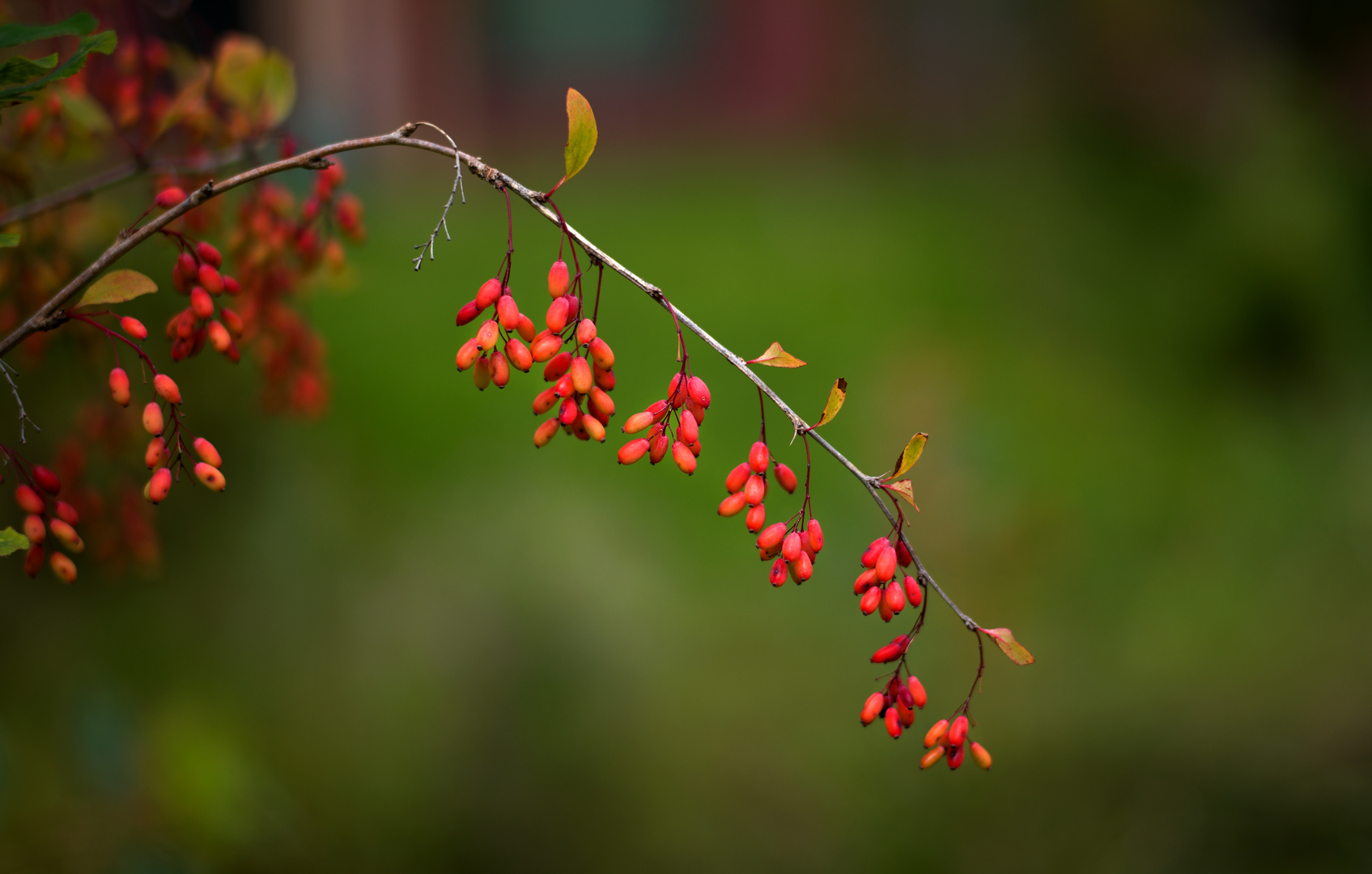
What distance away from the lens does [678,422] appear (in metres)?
1.05

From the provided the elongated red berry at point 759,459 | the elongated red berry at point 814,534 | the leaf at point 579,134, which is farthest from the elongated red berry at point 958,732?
the leaf at point 579,134

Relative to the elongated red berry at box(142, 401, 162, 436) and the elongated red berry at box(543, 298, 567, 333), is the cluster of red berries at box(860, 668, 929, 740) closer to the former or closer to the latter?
the elongated red berry at box(543, 298, 567, 333)

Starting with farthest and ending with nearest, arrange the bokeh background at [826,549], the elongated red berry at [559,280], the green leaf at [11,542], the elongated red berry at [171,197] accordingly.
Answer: the bokeh background at [826,549] < the elongated red berry at [171,197] < the elongated red berry at [559,280] < the green leaf at [11,542]

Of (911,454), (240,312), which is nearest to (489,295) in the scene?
(911,454)

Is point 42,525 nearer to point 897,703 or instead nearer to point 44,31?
point 44,31

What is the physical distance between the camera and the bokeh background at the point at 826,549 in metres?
2.48

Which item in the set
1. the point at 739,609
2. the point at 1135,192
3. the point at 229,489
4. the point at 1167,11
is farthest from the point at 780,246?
the point at 229,489

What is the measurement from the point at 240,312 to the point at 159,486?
0.67m

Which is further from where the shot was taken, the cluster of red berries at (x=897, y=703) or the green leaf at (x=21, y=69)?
the cluster of red berries at (x=897, y=703)

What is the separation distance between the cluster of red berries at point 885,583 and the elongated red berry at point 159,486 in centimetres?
74

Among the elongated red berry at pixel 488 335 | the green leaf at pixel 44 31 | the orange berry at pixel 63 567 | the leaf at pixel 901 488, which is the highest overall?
the green leaf at pixel 44 31

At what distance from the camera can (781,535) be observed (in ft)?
3.49

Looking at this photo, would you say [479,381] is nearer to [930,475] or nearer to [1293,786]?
[1293,786]

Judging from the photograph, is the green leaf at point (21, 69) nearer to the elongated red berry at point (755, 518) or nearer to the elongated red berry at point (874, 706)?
the elongated red berry at point (755, 518)
